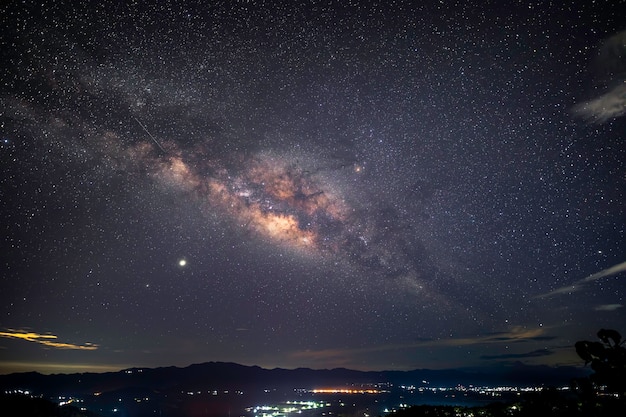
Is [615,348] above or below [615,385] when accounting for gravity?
above

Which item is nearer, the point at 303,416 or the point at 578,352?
the point at 578,352

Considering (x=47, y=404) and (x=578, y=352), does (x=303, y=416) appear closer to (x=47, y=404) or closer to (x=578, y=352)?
(x=47, y=404)

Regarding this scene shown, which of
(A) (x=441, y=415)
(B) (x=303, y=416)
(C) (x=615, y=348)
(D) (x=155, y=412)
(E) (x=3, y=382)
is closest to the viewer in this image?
(C) (x=615, y=348)

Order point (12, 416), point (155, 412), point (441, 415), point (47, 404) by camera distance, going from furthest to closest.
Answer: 1. point (155, 412)
2. point (47, 404)
3. point (12, 416)
4. point (441, 415)

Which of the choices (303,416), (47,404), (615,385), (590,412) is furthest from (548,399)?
(303,416)

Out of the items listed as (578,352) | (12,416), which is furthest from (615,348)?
(12,416)

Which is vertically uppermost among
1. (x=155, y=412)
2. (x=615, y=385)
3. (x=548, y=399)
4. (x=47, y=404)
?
(x=615, y=385)

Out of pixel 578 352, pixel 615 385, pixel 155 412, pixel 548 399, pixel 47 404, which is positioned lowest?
pixel 155 412

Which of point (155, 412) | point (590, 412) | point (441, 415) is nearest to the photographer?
point (590, 412)

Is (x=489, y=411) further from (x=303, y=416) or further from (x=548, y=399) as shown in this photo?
(x=303, y=416)
